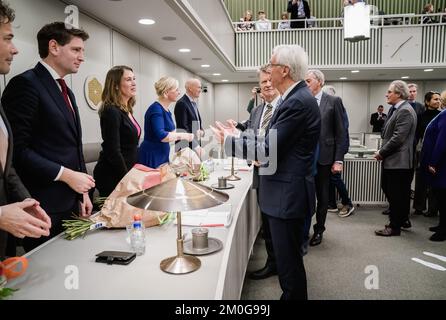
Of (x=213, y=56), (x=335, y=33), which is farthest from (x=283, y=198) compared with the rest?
(x=335, y=33)

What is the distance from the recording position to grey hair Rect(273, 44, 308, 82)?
1943 mm

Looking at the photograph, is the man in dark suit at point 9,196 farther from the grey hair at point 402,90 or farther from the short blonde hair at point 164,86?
the grey hair at point 402,90

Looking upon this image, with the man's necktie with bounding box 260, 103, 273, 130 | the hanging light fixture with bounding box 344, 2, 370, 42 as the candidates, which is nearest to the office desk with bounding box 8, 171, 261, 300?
the man's necktie with bounding box 260, 103, 273, 130

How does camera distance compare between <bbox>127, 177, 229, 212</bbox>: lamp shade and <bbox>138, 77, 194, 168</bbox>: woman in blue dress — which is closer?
<bbox>127, 177, 229, 212</bbox>: lamp shade

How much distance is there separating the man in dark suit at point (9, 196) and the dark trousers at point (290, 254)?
4.12 feet

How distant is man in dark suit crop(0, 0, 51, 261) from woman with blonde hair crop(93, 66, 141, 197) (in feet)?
2.91

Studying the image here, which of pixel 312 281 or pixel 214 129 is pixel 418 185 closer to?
pixel 312 281

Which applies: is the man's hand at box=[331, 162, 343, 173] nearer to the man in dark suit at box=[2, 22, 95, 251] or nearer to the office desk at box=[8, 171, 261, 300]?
the office desk at box=[8, 171, 261, 300]

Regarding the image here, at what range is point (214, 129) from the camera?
2.27 metres

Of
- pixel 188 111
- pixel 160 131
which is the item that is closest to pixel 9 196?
pixel 160 131

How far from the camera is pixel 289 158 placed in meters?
1.93

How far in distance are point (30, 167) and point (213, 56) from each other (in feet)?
17.9

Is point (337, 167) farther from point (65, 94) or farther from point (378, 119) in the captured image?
point (378, 119)

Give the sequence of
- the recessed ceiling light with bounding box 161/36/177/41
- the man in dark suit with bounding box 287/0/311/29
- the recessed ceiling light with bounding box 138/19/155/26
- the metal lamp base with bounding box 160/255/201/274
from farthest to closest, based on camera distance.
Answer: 1. the man in dark suit with bounding box 287/0/311/29
2. the recessed ceiling light with bounding box 161/36/177/41
3. the recessed ceiling light with bounding box 138/19/155/26
4. the metal lamp base with bounding box 160/255/201/274
